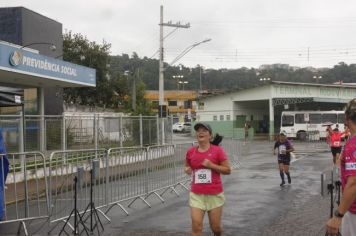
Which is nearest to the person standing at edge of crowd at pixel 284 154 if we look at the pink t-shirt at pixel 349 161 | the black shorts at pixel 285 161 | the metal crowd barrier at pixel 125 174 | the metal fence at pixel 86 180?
the black shorts at pixel 285 161

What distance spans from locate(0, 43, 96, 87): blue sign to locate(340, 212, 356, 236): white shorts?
12.6 metres

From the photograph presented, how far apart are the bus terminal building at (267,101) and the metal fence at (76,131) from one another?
25077mm

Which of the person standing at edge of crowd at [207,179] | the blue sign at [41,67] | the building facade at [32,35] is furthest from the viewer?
the building facade at [32,35]

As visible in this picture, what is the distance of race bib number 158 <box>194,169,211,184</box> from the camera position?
21.0 ft

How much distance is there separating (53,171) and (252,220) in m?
3.42

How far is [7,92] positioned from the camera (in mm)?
14781

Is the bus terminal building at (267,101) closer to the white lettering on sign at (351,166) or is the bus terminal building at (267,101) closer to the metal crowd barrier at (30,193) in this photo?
the metal crowd barrier at (30,193)

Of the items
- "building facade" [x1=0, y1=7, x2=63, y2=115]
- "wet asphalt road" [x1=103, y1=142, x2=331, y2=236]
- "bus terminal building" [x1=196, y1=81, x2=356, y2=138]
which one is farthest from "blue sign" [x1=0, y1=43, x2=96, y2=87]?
"bus terminal building" [x1=196, y1=81, x2=356, y2=138]

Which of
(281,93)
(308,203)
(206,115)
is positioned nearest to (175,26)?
(281,93)

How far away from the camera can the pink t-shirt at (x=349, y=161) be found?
4.01 m

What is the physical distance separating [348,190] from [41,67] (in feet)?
48.5

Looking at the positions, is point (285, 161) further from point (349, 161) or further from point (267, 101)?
point (267, 101)

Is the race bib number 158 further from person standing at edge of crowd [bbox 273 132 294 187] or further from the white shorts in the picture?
person standing at edge of crowd [bbox 273 132 294 187]

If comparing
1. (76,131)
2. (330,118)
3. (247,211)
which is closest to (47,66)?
(76,131)
